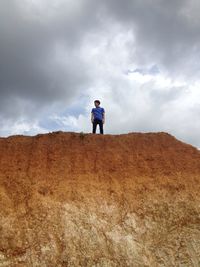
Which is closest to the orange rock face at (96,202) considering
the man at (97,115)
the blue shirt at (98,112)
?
the man at (97,115)

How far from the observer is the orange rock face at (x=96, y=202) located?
1734 centimetres

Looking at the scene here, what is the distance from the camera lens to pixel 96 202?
18.5 meters

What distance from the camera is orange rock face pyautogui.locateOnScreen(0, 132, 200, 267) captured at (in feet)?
56.9

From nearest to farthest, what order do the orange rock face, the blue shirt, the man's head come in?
the orange rock face < the blue shirt < the man's head

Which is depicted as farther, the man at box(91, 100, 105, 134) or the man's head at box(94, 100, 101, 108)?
the man's head at box(94, 100, 101, 108)

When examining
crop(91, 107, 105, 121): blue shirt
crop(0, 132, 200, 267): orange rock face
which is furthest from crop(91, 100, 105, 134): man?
crop(0, 132, 200, 267): orange rock face

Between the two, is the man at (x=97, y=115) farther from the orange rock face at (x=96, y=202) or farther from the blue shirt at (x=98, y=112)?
the orange rock face at (x=96, y=202)

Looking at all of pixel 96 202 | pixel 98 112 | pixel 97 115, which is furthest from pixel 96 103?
pixel 96 202

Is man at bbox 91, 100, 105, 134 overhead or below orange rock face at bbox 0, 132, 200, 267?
overhead

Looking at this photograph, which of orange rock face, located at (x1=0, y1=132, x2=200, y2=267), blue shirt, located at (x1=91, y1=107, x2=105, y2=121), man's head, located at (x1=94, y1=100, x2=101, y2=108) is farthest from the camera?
man's head, located at (x1=94, y1=100, x2=101, y2=108)

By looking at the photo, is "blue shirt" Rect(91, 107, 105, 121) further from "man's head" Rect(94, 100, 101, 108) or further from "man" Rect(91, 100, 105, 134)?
"man's head" Rect(94, 100, 101, 108)

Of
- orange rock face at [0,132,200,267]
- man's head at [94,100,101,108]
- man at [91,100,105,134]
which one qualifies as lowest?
orange rock face at [0,132,200,267]

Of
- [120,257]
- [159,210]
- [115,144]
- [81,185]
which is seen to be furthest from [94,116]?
[120,257]

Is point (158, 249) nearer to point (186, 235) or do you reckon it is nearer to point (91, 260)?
point (186, 235)
